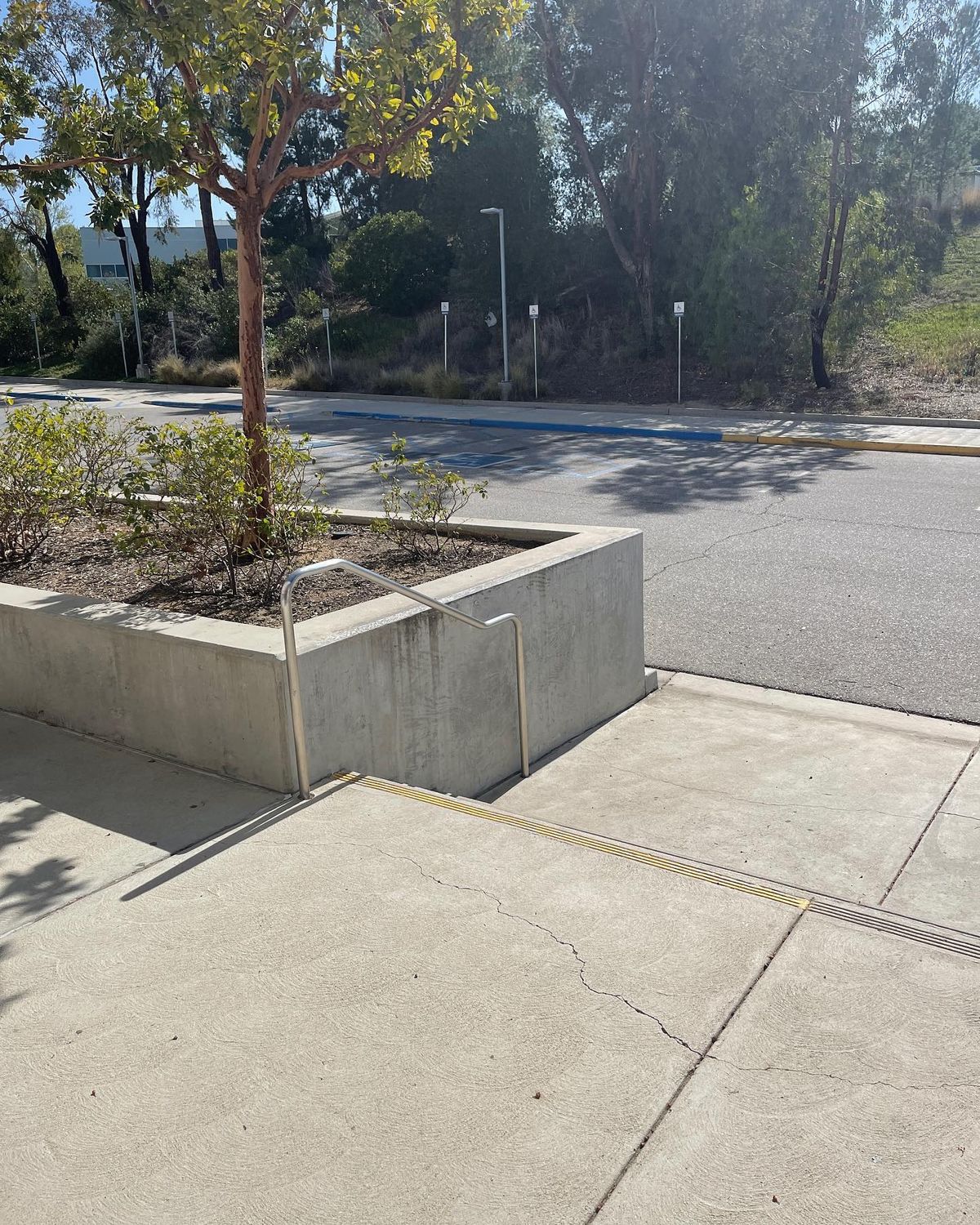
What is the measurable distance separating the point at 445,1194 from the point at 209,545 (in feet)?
15.4

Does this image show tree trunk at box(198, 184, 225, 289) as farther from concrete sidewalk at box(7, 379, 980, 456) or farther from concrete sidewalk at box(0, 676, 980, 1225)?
concrete sidewalk at box(0, 676, 980, 1225)

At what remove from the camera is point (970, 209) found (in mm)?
45344

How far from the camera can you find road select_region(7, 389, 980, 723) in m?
8.27

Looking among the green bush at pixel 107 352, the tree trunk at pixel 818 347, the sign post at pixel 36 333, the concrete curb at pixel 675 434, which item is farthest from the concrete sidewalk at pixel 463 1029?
the sign post at pixel 36 333

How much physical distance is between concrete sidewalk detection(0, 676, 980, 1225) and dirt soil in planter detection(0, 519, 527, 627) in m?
A: 1.40

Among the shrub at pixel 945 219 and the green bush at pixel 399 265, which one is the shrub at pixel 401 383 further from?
the shrub at pixel 945 219

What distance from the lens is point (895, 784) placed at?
6.20 meters

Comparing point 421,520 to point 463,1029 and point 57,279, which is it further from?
point 57,279

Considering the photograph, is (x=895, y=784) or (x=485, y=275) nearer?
(x=895, y=784)

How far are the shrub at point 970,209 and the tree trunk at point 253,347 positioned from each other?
43.8m

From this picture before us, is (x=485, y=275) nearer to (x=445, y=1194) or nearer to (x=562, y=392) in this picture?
(x=562, y=392)

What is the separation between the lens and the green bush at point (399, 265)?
40938 mm

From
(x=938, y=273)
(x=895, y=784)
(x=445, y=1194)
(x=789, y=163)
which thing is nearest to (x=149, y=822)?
(x=445, y=1194)

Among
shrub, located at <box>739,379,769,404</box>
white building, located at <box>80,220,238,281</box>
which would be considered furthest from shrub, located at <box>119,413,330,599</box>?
white building, located at <box>80,220,238,281</box>
